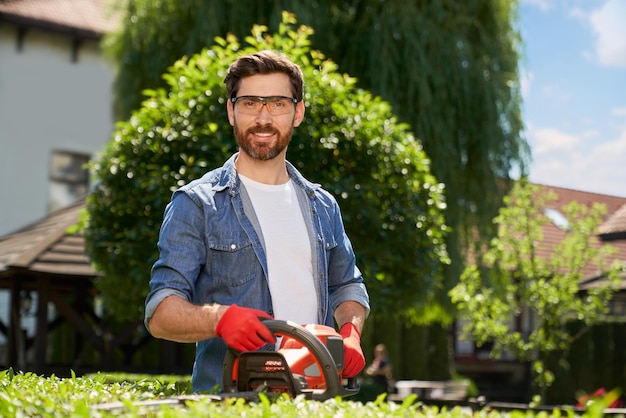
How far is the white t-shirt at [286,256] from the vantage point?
139 inches

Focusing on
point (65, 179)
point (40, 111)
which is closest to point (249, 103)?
point (40, 111)

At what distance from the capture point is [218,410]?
2338mm

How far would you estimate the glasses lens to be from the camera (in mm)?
3535

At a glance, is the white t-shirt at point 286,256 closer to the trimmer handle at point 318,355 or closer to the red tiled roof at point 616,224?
the trimmer handle at point 318,355

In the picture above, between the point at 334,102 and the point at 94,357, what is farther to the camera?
the point at 94,357

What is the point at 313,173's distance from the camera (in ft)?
30.5

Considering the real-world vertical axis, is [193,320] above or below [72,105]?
below

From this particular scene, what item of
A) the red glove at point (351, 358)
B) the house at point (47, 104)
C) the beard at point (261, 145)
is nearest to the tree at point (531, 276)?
the house at point (47, 104)

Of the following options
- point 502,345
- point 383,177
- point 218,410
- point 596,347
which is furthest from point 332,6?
point 218,410

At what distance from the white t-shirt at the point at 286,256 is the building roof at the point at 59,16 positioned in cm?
1973

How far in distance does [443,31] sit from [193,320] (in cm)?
1348

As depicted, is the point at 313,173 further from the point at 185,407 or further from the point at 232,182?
the point at 185,407

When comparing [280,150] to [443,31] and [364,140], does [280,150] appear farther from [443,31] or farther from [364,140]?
[443,31]

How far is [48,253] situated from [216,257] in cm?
1165
